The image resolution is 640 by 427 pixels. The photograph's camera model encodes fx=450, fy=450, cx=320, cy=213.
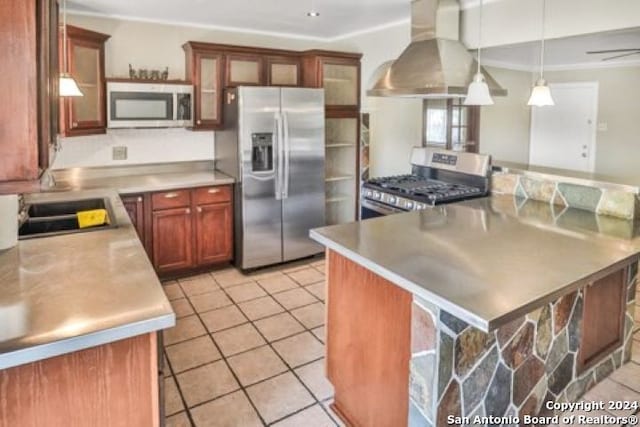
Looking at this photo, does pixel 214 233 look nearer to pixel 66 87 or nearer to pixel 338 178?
pixel 338 178

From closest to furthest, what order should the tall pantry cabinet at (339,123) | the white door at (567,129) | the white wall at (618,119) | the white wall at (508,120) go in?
the tall pantry cabinet at (339,123)
the white wall at (618,119)
the white wall at (508,120)
the white door at (567,129)

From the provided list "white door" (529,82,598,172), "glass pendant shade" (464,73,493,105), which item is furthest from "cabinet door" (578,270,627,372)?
"white door" (529,82,598,172)

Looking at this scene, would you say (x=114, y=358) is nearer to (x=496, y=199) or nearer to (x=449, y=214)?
(x=449, y=214)

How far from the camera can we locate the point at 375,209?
3.63 metres

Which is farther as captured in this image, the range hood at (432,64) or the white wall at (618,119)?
the white wall at (618,119)

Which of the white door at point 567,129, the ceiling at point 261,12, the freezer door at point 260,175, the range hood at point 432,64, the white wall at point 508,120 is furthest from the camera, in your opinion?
the white door at point 567,129

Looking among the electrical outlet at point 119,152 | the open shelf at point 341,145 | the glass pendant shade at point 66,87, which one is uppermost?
the glass pendant shade at point 66,87

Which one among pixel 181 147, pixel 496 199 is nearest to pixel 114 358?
pixel 496 199

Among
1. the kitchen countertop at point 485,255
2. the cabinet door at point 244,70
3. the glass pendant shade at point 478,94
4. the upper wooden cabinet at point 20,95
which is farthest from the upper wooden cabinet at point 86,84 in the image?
the glass pendant shade at point 478,94

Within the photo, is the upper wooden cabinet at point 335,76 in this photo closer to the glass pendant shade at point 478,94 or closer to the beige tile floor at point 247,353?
the beige tile floor at point 247,353

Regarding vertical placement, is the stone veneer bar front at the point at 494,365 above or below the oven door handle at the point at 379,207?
below

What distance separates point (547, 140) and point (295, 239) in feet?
17.2

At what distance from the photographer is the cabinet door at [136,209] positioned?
3727mm

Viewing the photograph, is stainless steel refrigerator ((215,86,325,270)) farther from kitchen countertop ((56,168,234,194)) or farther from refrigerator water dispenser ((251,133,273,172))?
kitchen countertop ((56,168,234,194))
